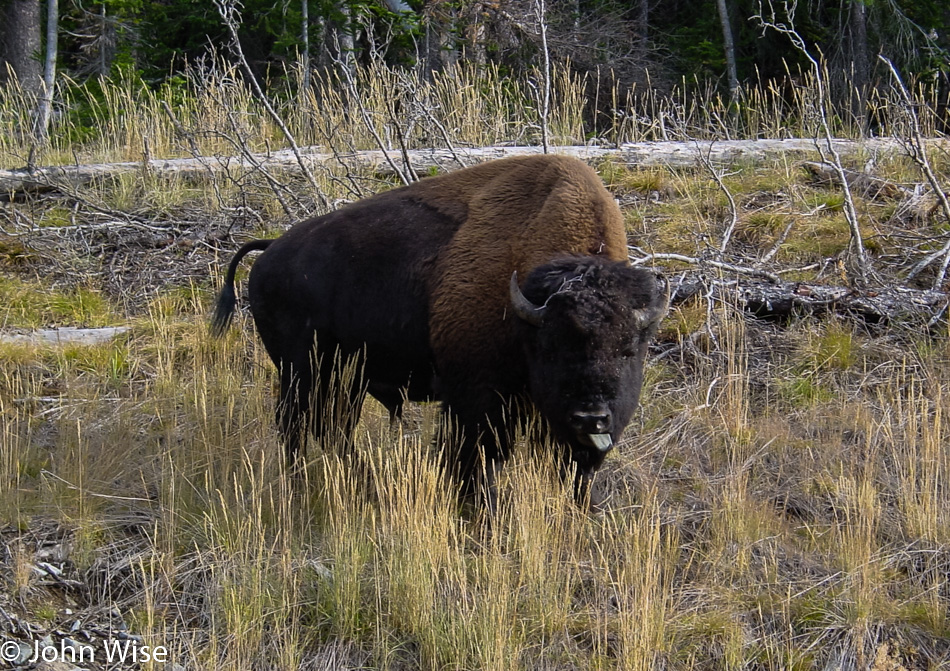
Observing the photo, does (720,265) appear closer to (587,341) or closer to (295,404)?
(587,341)

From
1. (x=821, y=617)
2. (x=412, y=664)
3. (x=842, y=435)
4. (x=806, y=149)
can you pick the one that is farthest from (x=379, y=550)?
(x=806, y=149)

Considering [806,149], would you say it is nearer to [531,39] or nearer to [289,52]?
[531,39]

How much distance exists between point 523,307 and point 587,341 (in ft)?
1.09

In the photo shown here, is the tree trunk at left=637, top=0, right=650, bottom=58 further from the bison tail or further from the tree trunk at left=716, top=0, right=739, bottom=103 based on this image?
the bison tail

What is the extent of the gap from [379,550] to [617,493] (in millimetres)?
1462

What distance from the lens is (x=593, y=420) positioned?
4.20 metres

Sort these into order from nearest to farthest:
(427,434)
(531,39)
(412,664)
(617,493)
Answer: (412,664)
(617,493)
(427,434)
(531,39)

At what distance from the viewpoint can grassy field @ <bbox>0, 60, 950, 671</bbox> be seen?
4004 mm

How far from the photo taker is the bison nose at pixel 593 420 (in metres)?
4.20

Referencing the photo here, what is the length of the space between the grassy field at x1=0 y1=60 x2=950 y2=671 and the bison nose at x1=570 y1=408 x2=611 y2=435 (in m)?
0.33

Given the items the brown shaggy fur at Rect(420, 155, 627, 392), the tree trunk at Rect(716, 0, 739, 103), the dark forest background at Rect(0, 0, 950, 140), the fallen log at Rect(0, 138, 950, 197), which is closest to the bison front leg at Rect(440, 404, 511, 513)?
the brown shaggy fur at Rect(420, 155, 627, 392)

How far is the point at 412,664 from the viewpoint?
3.97 m

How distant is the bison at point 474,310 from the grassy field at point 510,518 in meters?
0.26

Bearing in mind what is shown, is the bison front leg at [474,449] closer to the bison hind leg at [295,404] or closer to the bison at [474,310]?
the bison at [474,310]
